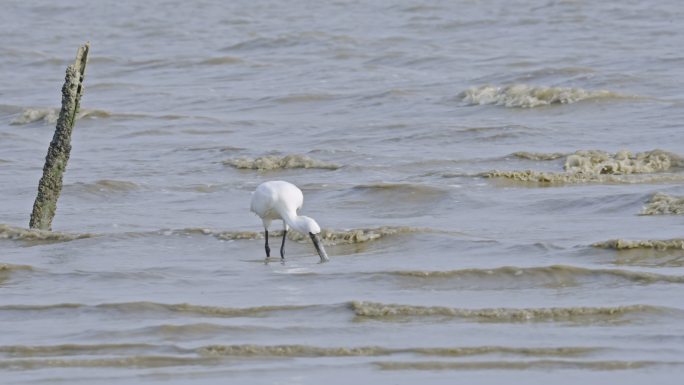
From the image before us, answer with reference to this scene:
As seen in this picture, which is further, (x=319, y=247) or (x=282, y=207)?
(x=282, y=207)

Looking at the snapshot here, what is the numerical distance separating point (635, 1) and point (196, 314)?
22.1 m

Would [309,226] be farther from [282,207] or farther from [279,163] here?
[279,163]

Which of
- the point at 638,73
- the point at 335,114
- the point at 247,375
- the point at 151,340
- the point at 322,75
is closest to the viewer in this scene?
the point at 247,375

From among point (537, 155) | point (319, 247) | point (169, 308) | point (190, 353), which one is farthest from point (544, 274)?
point (537, 155)

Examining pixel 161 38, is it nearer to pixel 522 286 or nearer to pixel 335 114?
pixel 335 114

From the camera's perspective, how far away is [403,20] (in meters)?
28.5

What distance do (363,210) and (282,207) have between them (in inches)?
78.7

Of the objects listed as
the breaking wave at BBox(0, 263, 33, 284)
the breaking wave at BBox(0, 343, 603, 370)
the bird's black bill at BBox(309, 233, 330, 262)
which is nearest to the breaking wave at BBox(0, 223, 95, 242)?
the breaking wave at BBox(0, 263, 33, 284)

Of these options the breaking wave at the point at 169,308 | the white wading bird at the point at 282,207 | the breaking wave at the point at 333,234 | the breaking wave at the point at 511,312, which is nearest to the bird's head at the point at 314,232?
the white wading bird at the point at 282,207

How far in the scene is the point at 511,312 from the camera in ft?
25.6

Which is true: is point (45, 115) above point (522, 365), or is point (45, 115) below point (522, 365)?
below

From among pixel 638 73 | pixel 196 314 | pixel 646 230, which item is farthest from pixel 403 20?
pixel 196 314

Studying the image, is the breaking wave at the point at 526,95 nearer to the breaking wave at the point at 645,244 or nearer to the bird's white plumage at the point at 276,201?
the bird's white plumage at the point at 276,201

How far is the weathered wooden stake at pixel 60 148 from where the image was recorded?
10086 mm
